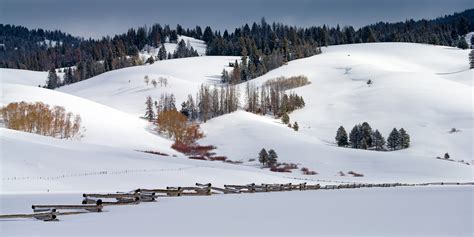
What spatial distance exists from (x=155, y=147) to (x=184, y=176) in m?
45.7

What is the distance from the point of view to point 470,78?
147000 mm

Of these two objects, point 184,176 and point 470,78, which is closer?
point 184,176

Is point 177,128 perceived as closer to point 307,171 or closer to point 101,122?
point 101,122

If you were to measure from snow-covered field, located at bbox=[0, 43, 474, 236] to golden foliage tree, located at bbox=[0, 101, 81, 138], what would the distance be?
379 centimetres

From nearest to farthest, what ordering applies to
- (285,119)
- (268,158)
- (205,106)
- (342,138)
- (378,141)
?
(268,158), (378,141), (342,138), (285,119), (205,106)

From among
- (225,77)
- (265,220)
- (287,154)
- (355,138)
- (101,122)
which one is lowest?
(265,220)

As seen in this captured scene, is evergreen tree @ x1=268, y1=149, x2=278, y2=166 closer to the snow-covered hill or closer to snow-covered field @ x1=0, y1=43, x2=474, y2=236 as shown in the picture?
snow-covered field @ x1=0, y1=43, x2=474, y2=236

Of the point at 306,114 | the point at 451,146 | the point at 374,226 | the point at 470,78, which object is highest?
the point at 470,78

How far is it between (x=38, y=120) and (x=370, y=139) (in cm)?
6075

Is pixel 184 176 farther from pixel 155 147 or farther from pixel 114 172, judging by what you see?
pixel 155 147

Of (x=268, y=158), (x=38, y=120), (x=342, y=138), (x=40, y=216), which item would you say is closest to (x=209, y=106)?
(x=342, y=138)

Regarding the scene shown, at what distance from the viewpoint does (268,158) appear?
76125mm

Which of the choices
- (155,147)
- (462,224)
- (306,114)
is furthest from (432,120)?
(462,224)

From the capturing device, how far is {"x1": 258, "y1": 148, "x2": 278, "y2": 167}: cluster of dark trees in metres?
75.8
